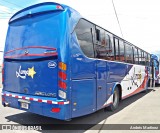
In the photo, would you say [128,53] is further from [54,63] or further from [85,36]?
[54,63]

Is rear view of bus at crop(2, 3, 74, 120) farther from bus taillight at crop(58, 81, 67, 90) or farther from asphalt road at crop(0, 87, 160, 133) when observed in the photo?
asphalt road at crop(0, 87, 160, 133)

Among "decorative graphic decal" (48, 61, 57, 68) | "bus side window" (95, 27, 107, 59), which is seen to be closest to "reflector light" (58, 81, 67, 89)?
"decorative graphic decal" (48, 61, 57, 68)

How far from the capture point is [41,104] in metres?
5.64

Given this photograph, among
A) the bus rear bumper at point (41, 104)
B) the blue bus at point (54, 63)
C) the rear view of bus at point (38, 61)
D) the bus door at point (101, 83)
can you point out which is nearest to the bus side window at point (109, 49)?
the blue bus at point (54, 63)

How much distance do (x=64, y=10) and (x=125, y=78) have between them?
539 centimetres

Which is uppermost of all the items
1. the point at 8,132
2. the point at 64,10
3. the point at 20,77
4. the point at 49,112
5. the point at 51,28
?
the point at 64,10

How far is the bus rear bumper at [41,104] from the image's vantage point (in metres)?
5.33

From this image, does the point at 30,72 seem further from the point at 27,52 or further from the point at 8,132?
the point at 8,132

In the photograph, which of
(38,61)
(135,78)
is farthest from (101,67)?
(135,78)

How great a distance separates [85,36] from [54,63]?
1400 millimetres

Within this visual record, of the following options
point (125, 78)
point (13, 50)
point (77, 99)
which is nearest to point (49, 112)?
point (77, 99)

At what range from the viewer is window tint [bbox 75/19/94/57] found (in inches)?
237

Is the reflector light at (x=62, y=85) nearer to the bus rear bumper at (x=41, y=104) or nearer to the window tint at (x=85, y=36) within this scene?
the bus rear bumper at (x=41, y=104)

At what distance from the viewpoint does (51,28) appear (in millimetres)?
5719
